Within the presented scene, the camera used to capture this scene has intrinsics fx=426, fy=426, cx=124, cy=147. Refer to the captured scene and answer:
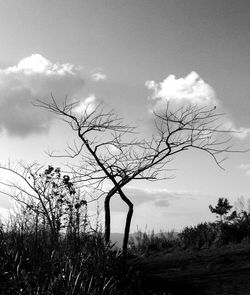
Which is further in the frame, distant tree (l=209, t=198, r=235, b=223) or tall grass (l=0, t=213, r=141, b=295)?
distant tree (l=209, t=198, r=235, b=223)

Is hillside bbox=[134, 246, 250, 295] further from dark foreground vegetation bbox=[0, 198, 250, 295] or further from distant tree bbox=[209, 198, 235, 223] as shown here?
distant tree bbox=[209, 198, 235, 223]

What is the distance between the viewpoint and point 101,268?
6773 mm

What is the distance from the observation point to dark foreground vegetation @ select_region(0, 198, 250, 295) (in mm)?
Result: 5668

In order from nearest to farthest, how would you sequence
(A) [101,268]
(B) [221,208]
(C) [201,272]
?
(A) [101,268], (C) [201,272], (B) [221,208]

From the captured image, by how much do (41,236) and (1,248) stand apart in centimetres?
104

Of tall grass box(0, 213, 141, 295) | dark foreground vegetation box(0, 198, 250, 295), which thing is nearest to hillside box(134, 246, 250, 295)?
dark foreground vegetation box(0, 198, 250, 295)

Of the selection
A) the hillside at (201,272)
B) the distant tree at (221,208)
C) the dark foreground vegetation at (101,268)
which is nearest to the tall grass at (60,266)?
the dark foreground vegetation at (101,268)

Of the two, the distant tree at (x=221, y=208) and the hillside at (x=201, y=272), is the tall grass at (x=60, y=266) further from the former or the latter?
the distant tree at (x=221, y=208)

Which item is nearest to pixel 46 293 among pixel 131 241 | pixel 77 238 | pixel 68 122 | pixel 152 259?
pixel 77 238

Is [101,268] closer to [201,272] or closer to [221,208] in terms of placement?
[201,272]

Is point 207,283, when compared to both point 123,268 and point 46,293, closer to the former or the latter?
point 123,268

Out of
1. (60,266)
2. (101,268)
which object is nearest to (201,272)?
(101,268)

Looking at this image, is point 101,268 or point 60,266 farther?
point 101,268

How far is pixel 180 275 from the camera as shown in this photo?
823cm
